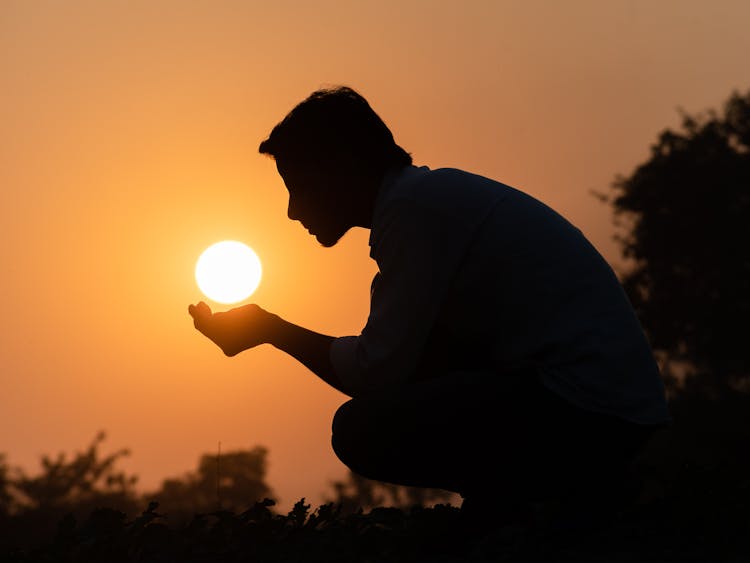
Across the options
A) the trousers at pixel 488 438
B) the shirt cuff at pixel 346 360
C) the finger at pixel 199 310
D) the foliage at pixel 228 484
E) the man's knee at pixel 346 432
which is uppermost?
the foliage at pixel 228 484

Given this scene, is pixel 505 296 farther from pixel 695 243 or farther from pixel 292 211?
pixel 695 243

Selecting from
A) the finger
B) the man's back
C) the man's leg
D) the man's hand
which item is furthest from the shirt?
the finger

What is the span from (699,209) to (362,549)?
30940mm

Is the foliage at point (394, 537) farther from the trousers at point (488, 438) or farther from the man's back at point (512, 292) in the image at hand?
the man's back at point (512, 292)

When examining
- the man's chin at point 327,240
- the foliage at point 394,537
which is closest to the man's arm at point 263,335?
the man's chin at point 327,240

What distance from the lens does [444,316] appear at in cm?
422

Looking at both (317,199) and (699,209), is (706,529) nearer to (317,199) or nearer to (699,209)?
(317,199)

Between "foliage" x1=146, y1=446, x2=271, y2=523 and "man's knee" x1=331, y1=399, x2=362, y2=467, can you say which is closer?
"man's knee" x1=331, y1=399, x2=362, y2=467

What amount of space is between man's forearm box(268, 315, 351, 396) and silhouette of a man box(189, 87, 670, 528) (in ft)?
0.05

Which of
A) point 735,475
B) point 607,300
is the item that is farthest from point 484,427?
point 735,475

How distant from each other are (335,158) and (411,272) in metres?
0.77

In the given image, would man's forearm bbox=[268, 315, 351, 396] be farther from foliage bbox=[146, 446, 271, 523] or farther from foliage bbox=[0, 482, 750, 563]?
foliage bbox=[146, 446, 271, 523]

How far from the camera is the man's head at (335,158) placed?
450 cm

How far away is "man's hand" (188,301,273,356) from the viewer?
4.82m
